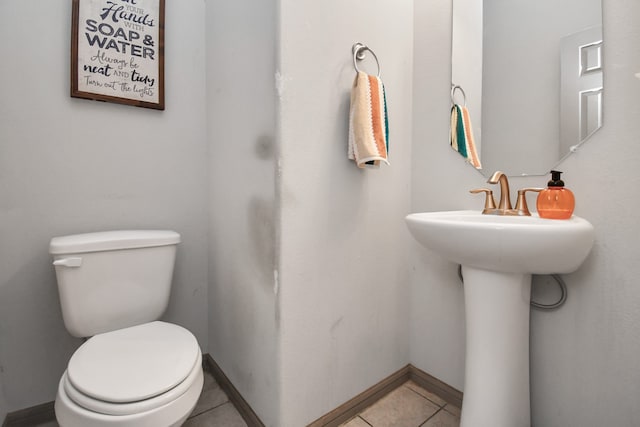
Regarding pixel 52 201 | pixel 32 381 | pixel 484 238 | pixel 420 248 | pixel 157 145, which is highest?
pixel 157 145

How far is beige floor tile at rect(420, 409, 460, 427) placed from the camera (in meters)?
1.24

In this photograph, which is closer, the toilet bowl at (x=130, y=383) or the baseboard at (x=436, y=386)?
the toilet bowl at (x=130, y=383)

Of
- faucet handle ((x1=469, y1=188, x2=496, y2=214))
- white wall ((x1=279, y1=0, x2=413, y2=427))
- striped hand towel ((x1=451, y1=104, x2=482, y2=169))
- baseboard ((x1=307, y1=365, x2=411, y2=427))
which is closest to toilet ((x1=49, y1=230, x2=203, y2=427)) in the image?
white wall ((x1=279, y1=0, x2=413, y2=427))

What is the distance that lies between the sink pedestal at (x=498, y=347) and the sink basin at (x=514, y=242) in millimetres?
100

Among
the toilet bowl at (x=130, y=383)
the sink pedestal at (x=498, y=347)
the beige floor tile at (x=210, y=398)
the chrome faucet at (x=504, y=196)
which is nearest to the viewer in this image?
the toilet bowl at (x=130, y=383)

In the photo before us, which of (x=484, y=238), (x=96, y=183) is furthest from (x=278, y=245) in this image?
(x=96, y=183)

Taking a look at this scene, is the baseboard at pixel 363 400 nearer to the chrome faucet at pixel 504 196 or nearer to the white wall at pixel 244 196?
the white wall at pixel 244 196

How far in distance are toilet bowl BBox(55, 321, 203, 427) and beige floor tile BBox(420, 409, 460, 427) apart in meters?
0.93

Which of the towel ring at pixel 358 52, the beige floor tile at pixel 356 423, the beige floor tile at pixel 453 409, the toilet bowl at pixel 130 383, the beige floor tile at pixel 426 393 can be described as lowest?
the beige floor tile at pixel 356 423

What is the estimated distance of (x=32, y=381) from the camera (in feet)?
4.00

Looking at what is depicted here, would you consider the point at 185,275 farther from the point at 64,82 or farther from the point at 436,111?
the point at 436,111

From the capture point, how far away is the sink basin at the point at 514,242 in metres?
0.80

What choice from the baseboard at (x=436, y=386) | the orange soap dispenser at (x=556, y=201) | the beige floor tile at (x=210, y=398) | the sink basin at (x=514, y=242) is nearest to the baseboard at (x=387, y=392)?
the baseboard at (x=436, y=386)

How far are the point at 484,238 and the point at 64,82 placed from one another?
1.61m
